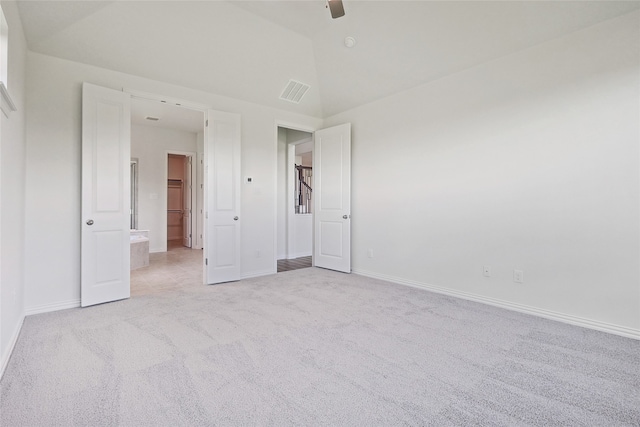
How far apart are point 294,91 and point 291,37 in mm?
848

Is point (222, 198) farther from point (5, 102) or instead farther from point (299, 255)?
point (299, 255)

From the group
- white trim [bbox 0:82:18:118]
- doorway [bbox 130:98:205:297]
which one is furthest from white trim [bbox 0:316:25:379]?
doorway [bbox 130:98:205:297]

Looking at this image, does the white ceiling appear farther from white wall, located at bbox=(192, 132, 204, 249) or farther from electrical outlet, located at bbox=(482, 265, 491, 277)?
electrical outlet, located at bbox=(482, 265, 491, 277)

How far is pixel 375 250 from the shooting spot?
15.1 feet

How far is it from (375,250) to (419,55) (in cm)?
263

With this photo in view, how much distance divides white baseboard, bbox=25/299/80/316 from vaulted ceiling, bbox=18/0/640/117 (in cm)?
253

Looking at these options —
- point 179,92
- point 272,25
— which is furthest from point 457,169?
point 179,92

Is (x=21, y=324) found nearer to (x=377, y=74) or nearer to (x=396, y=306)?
(x=396, y=306)

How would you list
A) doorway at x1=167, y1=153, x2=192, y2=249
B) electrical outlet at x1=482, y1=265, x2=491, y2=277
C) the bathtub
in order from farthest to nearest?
1. doorway at x1=167, y1=153, x2=192, y2=249
2. the bathtub
3. electrical outlet at x1=482, y1=265, x2=491, y2=277

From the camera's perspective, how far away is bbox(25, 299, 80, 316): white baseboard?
9.79ft

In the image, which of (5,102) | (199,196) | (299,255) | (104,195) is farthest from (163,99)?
(199,196)

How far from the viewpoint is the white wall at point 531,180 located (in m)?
2.59

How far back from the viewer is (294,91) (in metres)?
4.65

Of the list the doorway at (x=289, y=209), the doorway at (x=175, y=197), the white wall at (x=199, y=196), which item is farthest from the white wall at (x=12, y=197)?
→ the doorway at (x=175, y=197)
